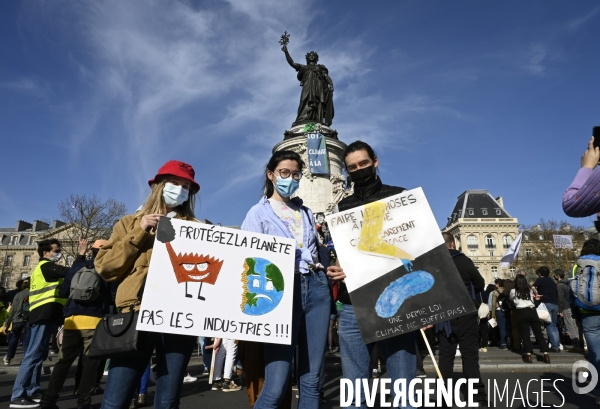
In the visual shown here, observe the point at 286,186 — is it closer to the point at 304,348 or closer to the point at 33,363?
the point at 304,348

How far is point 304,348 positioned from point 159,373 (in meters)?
0.96

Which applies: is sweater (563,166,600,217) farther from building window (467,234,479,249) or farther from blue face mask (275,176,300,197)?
building window (467,234,479,249)

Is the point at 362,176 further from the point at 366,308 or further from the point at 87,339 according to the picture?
the point at 87,339

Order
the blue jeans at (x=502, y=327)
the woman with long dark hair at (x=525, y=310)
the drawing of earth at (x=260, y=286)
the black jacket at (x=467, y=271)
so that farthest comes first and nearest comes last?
the blue jeans at (x=502, y=327) < the woman with long dark hair at (x=525, y=310) < the black jacket at (x=467, y=271) < the drawing of earth at (x=260, y=286)

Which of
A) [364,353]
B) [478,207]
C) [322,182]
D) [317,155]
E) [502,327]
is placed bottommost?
[364,353]

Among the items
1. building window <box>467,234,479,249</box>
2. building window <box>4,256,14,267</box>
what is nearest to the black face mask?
building window <box>467,234,479,249</box>

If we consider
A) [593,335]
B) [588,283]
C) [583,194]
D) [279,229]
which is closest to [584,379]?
[593,335]

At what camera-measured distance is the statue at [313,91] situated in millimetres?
21203

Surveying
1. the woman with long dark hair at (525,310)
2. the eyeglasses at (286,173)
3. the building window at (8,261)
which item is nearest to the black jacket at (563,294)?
the woman with long dark hair at (525,310)

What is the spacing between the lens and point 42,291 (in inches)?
210

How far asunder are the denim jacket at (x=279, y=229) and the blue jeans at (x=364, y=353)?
477 millimetres

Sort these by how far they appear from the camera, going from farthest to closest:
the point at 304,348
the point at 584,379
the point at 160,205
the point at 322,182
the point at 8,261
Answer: the point at 8,261
the point at 322,182
the point at 584,379
the point at 160,205
the point at 304,348

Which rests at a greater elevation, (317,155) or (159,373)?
(317,155)

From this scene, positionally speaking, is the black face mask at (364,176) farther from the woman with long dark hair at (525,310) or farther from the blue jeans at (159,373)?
the woman with long dark hair at (525,310)
